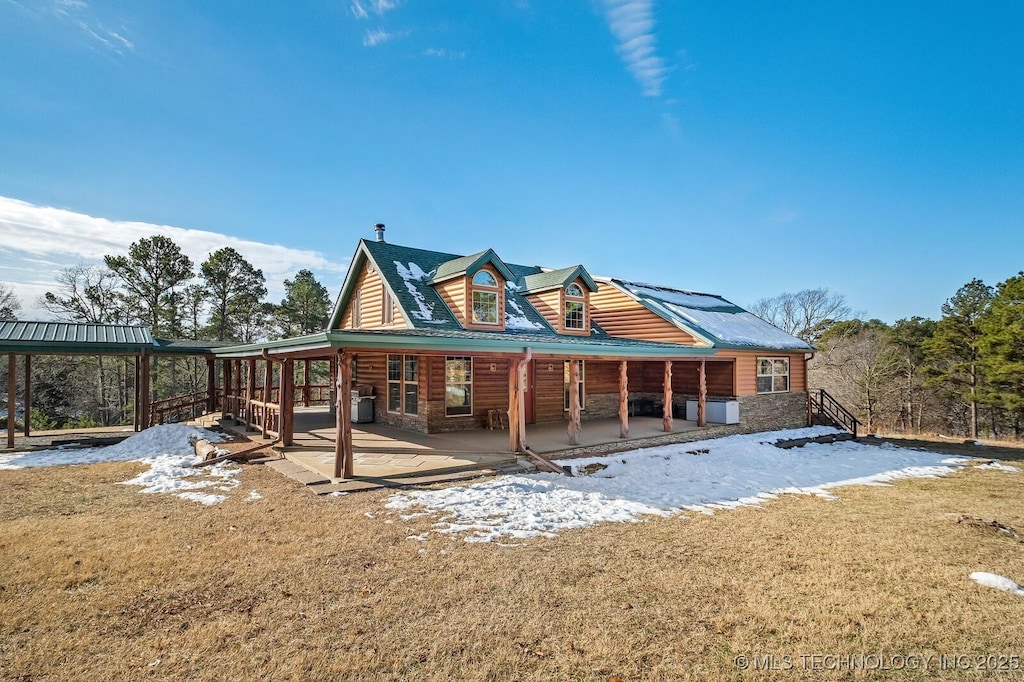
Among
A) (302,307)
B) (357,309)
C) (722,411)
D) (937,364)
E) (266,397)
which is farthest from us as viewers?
(302,307)

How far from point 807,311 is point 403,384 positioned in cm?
3469

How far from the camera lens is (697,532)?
21.2 feet

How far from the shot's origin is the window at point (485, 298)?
13883 millimetres

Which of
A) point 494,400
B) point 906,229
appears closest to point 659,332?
point 494,400

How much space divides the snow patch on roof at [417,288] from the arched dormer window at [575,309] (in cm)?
456

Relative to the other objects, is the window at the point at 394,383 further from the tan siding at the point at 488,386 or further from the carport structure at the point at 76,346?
the carport structure at the point at 76,346

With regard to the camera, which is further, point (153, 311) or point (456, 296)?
point (153, 311)

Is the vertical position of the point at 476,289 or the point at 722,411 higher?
the point at 476,289

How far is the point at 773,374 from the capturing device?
17.7m

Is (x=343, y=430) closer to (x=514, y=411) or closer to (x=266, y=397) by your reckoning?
(x=514, y=411)

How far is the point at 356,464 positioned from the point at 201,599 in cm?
534

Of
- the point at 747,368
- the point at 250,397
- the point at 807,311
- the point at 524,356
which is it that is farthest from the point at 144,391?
the point at 807,311

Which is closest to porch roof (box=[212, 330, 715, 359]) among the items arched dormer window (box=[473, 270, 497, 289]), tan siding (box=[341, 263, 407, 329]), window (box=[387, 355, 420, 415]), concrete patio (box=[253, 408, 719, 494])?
arched dormer window (box=[473, 270, 497, 289])

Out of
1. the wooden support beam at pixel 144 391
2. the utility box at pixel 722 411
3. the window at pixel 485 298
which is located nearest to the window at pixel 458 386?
the window at pixel 485 298
